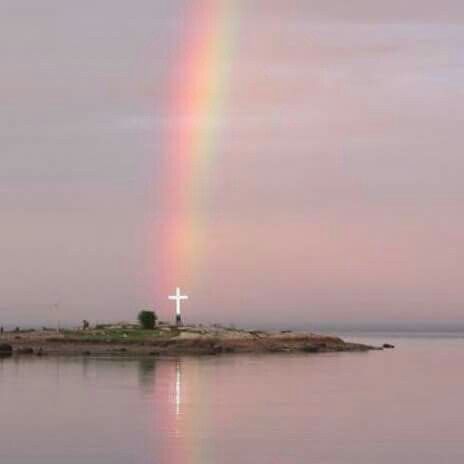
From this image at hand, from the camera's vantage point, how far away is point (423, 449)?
36406mm

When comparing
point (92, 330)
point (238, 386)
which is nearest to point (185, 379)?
point (238, 386)

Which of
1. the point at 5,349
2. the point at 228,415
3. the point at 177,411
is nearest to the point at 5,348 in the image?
the point at 5,349

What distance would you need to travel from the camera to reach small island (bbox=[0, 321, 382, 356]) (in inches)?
3947

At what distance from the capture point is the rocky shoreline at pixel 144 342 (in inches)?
3942

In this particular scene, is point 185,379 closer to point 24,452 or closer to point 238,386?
point 238,386

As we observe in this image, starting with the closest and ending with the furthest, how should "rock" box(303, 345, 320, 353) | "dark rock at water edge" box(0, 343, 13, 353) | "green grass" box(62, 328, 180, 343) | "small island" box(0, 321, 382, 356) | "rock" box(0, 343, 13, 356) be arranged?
"small island" box(0, 321, 382, 356), "rock" box(0, 343, 13, 356), "green grass" box(62, 328, 180, 343), "dark rock at water edge" box(0, 343, 13, 353), "rock" box(303, 345, 320, 353)

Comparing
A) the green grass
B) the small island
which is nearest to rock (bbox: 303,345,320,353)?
the small island

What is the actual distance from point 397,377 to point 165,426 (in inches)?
1339

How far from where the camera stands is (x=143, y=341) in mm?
100875

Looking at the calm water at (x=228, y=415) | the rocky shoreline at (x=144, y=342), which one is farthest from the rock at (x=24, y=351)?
the calm water at (x=228, y=415)

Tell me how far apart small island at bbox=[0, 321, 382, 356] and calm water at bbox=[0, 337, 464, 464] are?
67.3 feet

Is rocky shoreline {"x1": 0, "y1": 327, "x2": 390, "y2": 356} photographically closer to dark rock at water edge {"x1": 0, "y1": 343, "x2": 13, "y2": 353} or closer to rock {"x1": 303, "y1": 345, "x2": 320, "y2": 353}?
dark rock at water edge {"x1": 0, "y1": 343, "x2": 13, "y2": 353}

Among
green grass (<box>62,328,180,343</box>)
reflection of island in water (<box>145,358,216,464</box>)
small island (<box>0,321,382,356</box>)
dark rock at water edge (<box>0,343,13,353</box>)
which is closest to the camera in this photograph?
reflection of island in water (<box>145,358,216,464</box>)

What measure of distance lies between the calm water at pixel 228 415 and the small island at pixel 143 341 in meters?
20.5
